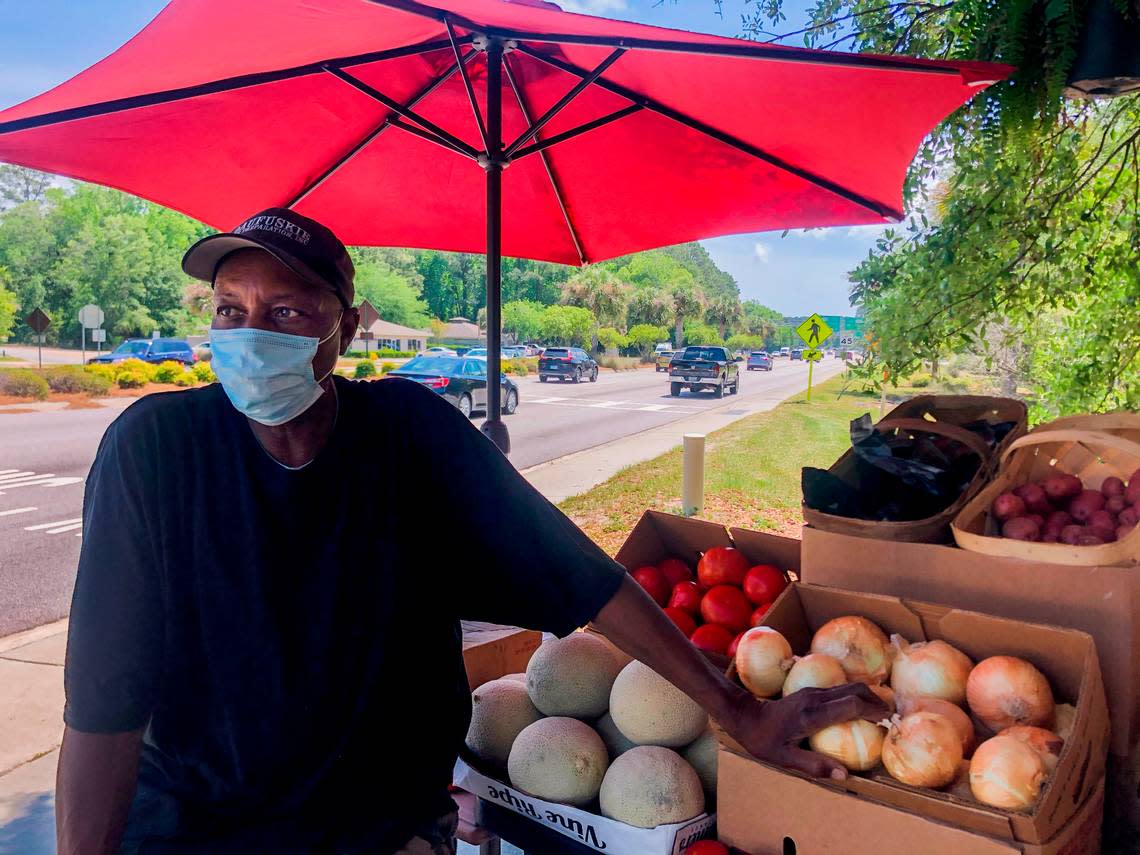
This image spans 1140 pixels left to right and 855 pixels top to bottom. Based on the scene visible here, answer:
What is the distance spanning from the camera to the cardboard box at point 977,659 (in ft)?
4.23

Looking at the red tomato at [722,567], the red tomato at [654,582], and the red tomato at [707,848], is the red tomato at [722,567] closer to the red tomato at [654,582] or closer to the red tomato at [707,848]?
the red tomato at [654,582]

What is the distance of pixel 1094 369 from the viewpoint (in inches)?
182

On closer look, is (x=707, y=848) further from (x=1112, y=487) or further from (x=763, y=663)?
(x=1112, y=487)

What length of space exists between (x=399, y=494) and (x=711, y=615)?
55.1 inches

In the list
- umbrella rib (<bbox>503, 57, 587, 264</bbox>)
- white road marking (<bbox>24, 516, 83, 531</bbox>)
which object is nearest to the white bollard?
umbrella rib (<bbox>503, 57, 587, 264</bbox>)

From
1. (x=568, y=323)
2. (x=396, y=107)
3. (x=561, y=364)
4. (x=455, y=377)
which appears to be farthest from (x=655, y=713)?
(x=568, y=323)

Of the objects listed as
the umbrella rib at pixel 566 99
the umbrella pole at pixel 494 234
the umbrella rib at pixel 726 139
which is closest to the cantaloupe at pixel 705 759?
the umbrella pole at pixel 494 234

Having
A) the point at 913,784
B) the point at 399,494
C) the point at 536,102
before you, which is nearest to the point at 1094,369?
the point at 536,102

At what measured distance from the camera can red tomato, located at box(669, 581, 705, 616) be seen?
9.13 ft

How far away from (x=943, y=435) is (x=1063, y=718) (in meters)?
1.25

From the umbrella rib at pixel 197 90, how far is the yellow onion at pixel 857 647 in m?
2.14

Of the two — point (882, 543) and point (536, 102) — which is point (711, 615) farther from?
point (536, 102)

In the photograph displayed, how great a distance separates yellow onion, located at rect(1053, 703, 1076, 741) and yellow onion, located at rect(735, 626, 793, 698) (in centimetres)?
52

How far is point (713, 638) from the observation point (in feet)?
8.48
